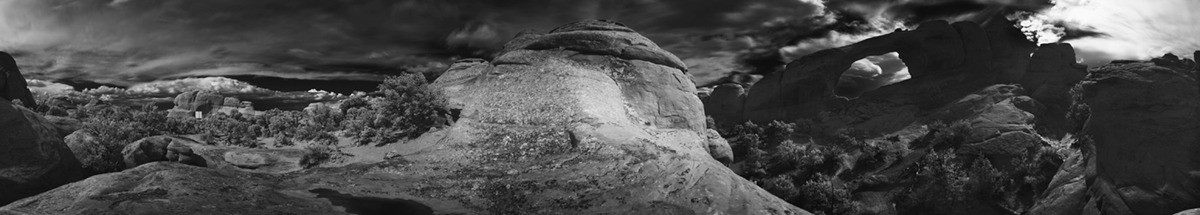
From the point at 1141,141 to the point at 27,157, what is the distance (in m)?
34.8

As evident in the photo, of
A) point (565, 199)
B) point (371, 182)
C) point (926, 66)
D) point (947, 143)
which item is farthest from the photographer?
point (926, 66)

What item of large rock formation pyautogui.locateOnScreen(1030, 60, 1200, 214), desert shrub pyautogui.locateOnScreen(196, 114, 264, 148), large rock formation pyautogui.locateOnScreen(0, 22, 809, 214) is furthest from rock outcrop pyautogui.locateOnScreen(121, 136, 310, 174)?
large rock formation pyautogui.locateOnScreen(1030, 60, 1200, 214)

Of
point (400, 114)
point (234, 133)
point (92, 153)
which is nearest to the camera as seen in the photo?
point (92, 153)

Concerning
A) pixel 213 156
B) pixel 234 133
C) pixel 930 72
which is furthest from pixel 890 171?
pixel 234 133

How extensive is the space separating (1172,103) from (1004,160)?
15.7 m

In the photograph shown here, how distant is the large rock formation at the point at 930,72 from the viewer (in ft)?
141

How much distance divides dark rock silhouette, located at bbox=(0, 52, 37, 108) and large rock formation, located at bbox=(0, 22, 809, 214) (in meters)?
23.3

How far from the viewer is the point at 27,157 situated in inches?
685

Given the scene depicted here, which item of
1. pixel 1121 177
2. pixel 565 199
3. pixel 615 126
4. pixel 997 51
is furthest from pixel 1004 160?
pixel 565 199

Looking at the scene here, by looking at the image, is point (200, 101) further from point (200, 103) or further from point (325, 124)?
point (325, 124)

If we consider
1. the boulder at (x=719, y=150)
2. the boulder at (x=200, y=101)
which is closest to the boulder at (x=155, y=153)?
the boulder at (x=719, y=150)

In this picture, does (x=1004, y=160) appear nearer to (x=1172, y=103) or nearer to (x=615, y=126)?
(x=1172, y=103)

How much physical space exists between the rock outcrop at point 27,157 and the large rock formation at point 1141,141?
32.9 m

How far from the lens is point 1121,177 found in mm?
21156
